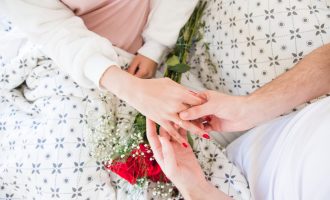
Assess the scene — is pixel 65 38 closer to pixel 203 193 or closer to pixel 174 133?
pixel 174 133

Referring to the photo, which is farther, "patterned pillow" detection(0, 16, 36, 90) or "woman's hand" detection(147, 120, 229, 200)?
"patterned pillow" detection(0, 16, 36, 90)

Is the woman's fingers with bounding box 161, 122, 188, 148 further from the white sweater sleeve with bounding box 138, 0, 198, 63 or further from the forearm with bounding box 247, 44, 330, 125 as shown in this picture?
the white sweater sleeve with bounding box 138, 0, 198, 63

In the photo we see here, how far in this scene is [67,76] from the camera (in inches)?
40.8

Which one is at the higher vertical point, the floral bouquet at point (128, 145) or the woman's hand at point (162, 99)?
the woman's hand at point (162, 99)

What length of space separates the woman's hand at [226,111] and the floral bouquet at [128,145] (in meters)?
0.16

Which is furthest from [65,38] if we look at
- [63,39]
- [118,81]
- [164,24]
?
[164,24]

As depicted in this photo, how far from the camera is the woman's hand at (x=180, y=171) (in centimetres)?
78

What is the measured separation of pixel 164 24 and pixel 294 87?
1.58 feet

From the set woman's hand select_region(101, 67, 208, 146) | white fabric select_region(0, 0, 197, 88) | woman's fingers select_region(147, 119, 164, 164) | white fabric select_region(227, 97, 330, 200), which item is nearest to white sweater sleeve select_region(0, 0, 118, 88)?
white fabric select_region(0, 0, 197, 88)

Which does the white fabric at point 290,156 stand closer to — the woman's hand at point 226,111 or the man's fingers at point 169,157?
the woman's hand at point 226,111

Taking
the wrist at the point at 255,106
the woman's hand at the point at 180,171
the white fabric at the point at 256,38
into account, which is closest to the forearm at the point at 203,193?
the woman's hand at the point at 180,171

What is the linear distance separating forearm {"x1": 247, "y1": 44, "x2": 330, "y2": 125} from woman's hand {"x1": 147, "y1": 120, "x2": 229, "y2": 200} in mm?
214

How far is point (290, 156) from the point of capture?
826mm

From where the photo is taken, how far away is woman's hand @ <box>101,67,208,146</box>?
80 centimetres
